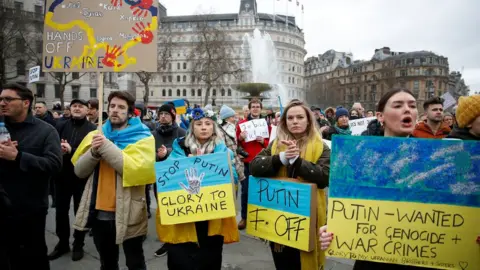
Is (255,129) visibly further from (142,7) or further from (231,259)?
(142,7)

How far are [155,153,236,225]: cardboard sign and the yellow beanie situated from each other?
1.79 m

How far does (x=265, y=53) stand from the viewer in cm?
3716

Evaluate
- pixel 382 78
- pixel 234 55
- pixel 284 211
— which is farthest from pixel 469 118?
pixel 234 55

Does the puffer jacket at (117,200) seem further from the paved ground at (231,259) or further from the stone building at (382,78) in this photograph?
the stone building at (382,78)

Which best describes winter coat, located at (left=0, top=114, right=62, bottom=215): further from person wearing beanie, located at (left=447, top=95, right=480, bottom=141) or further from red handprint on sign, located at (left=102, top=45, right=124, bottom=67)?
person wearing beanie, located at (left=447, top=95, right=480, bottom=141)

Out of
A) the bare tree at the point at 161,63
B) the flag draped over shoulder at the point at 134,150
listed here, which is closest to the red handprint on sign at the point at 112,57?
the flag draped over shoulder at the point at 134,150

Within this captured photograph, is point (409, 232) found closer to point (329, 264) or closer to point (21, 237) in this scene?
point (329, 264)

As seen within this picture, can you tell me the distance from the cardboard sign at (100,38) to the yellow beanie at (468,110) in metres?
2.85

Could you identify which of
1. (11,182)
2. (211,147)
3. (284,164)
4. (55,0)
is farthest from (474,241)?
(55,0)

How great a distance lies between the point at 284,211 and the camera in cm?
253

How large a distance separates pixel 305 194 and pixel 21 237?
9.02 feet

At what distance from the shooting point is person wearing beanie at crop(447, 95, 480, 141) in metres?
2.21

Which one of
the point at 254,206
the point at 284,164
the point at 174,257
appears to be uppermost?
the point at 284,164

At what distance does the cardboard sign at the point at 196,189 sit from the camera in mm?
2623
